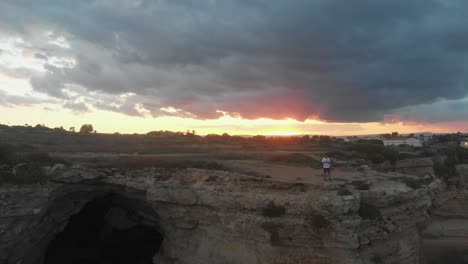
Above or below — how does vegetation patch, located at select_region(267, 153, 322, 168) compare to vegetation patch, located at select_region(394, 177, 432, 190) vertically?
above

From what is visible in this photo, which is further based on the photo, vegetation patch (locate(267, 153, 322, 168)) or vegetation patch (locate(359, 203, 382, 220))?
vegetation patch (locate(267, 153, 322, 168))

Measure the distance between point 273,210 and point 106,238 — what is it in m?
14.2

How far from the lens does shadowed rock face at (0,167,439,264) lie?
47.5ft

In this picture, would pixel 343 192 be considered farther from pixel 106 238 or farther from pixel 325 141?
pixel 325 141

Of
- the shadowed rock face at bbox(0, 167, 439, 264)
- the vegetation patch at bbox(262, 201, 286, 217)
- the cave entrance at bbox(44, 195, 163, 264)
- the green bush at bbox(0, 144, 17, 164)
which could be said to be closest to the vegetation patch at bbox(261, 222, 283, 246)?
the shadowed rock face at bbox(0, 167, 439, 264)

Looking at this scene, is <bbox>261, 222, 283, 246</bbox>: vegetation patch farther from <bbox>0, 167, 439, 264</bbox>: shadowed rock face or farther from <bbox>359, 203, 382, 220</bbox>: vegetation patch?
<bbox>359, 203, 382, 220</bbox>: vegetation patch

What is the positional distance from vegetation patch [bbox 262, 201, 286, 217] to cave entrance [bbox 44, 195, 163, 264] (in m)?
9.19

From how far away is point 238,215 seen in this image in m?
15.6

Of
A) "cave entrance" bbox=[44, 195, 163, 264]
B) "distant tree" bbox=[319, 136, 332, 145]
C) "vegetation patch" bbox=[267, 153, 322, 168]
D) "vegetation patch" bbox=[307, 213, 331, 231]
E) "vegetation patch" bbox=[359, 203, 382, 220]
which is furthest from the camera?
"distant tree" bbox=[319, 136, 332, 145]

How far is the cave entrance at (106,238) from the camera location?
2272 cm

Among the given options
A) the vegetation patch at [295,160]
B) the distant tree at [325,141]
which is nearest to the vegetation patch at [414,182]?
the vegetation patch at [295,160]

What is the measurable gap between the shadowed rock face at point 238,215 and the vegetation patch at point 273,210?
4 centimetres

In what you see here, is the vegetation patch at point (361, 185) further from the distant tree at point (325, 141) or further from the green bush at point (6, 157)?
the distant tree at point (325, 141)

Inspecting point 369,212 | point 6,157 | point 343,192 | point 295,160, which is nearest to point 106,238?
point 6,157
